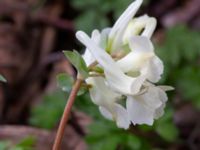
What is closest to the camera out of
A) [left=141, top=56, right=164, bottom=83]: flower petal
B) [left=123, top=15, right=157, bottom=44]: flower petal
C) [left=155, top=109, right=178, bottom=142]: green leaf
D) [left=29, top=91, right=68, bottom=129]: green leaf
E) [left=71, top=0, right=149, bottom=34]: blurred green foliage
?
[left=141, top=56, right=164, bottom=83]: flower petal

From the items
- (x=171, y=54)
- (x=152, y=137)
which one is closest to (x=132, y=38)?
(x=152, y=137)

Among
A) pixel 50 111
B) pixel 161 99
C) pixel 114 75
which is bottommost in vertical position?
pixel 50 111

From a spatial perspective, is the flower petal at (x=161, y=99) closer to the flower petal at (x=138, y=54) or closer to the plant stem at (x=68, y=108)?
the flower petal at (x=138, y=54)

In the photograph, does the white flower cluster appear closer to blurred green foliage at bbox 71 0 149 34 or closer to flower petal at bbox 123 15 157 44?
flower petal at bbox 123 15 157 44

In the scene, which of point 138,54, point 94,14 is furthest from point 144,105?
point 94,14

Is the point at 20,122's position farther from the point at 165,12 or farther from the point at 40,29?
the point at 165,12

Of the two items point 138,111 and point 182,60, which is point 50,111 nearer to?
point 182,60

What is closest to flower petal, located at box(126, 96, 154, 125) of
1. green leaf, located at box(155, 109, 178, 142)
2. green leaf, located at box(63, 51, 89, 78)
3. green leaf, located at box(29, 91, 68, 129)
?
green leaf, located at box(63, 51, 89, 78)

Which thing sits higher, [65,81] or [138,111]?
[65,81]

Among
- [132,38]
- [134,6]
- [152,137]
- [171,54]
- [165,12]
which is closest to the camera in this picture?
[132,38]
